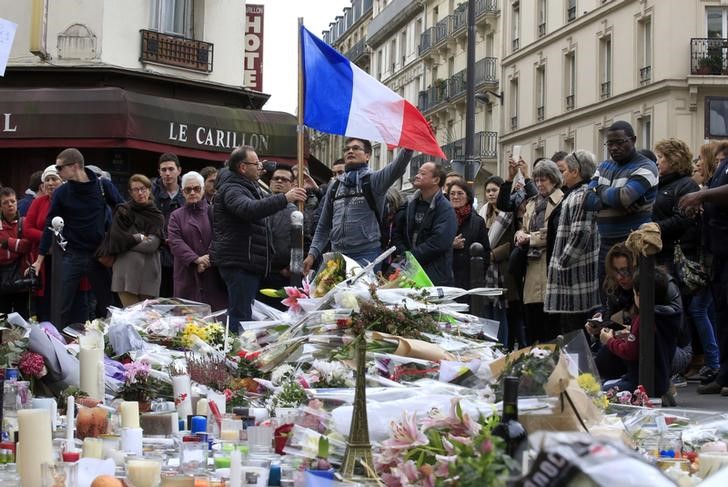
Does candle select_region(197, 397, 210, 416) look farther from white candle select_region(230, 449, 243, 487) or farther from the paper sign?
the paper sign

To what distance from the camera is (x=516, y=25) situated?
46031 millimetres

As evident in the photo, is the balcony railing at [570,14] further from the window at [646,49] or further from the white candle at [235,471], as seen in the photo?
the white candle at [235,471]

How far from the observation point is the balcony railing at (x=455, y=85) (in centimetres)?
4775

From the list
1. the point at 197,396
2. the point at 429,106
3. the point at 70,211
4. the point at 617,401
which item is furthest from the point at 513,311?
the point at 429,106

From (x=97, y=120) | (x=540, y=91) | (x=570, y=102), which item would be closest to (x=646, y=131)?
(x=570, y=102)

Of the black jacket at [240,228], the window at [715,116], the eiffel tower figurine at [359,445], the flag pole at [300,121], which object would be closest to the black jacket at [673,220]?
the flag pole at [300,121]

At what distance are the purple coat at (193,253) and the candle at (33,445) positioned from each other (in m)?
6.66

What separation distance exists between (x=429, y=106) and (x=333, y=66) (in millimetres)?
46018

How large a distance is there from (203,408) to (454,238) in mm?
4933

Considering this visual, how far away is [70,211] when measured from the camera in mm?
11547

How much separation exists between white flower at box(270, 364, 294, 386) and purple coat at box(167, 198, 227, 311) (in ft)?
14.5

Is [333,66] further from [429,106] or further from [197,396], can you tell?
[429,106]

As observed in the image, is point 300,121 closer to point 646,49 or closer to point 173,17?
point 173,17

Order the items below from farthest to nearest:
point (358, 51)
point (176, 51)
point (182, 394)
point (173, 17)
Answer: point (358, 51) < point (173, 17) < point (176, 51) < point (182, 394)
